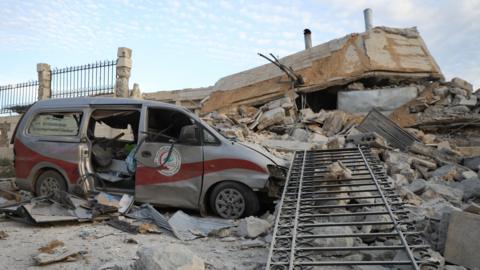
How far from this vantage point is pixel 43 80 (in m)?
15.2

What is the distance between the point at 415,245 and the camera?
12.5ft

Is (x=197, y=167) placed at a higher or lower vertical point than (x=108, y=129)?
lower

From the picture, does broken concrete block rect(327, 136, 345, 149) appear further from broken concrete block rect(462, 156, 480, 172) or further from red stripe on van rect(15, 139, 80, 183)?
red stripe on van rect(15, 139, 80, 183)

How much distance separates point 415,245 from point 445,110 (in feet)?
31.4

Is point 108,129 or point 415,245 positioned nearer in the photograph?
point 415,245

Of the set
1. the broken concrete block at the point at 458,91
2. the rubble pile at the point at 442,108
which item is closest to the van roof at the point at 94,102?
the rubble pile at the point at 442,108

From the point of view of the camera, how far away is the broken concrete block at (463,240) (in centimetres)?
354

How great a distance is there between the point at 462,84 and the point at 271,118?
6222 millimetres

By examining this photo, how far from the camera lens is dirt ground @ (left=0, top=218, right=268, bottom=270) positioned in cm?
398

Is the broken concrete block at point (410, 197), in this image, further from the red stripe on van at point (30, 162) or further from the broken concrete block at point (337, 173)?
the red stripe on van at point (30, 162)

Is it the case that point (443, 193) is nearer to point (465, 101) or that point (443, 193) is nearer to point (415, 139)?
point (415, 139)

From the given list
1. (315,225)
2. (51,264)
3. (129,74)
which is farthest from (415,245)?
(129,74)

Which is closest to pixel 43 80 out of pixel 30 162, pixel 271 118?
pixel 271 118

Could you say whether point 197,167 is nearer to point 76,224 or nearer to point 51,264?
point 76,224
